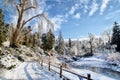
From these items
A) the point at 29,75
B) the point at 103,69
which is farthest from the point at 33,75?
the point at 103,69

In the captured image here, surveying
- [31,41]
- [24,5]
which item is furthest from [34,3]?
[31,41]

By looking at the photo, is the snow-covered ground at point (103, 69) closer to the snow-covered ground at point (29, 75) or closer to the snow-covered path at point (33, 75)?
the snow-covered path at point (33, 75)

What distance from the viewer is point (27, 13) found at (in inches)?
1005

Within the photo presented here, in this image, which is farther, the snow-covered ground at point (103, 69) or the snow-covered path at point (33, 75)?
the snow-covered ground at point (103, 69)

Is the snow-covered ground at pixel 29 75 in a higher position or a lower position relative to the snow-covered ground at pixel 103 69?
higher

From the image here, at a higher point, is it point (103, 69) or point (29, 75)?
point (29, 75)

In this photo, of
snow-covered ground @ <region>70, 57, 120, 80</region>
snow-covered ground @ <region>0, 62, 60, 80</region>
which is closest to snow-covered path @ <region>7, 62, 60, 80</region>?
snow-covered ground @ <region>0, 62, 60, 80</region>

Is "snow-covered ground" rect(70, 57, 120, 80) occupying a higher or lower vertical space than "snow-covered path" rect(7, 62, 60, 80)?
lower

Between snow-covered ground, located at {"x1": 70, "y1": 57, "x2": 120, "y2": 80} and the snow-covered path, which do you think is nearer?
the snow-covered path

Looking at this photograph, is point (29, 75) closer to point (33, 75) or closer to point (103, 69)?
point (33, 75)

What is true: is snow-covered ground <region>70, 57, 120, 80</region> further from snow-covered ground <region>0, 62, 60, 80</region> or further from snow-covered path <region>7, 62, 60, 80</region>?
snow-covered ground <region>0, 62, 60, 80</region>

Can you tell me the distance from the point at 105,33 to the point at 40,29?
71.9 m

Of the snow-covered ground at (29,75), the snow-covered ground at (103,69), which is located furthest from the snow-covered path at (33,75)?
the snow-covered ground at (103,69)

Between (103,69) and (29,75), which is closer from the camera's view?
(29,75)
